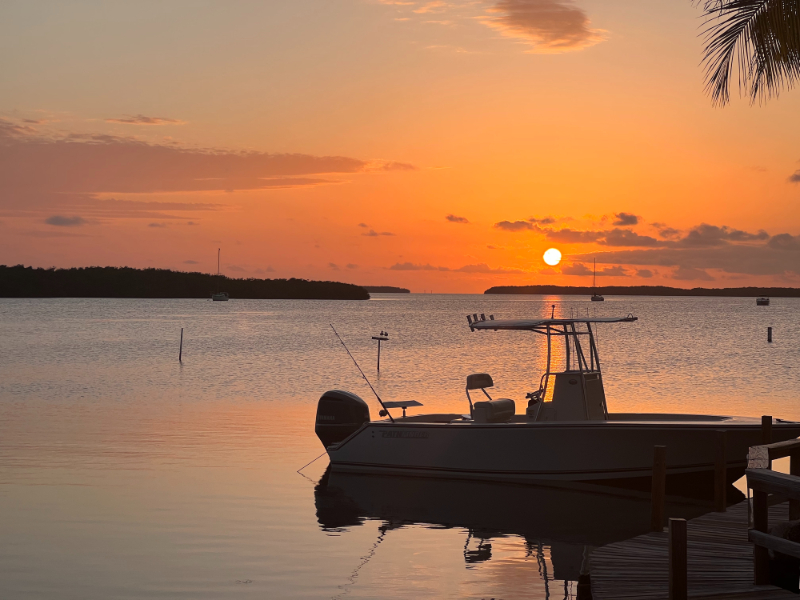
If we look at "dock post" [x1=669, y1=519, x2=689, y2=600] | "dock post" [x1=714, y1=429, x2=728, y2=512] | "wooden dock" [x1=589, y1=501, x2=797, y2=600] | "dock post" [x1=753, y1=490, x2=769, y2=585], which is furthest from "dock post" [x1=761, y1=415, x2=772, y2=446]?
"dock post" [x1=669, y1=519, x2=689, y2=600]

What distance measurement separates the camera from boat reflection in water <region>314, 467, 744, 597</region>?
1301 centimetres

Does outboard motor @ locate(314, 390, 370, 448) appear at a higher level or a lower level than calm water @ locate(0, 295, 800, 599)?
higher

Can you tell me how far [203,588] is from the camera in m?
10.6

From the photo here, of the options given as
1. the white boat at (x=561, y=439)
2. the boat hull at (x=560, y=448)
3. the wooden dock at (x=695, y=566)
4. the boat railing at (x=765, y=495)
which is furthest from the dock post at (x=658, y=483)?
the boat hull at (x=560, y=448)

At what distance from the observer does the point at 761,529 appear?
25.1ft

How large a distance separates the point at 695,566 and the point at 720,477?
13.7 feet

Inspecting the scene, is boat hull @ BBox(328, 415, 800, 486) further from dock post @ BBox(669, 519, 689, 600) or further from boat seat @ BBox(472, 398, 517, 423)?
dock post @ BBox(669, 519, 689, 600)

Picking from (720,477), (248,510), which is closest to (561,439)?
(720,477)

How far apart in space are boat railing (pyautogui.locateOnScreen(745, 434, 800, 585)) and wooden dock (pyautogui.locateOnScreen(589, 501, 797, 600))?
0.26 meters

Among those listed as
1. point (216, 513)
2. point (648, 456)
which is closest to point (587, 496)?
point (648, 456)

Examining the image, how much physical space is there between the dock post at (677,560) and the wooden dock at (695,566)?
451 mm

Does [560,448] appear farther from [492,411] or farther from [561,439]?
[492,411]

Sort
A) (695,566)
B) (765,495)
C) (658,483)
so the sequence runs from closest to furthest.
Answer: (765,495), (695,566), (658,483)

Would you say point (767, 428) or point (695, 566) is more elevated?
point (767, 428)
